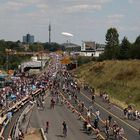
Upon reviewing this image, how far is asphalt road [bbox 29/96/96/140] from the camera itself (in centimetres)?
4222

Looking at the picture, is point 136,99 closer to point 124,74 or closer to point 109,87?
point 109,87

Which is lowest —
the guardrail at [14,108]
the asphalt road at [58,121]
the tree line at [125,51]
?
the asphalt road at [58,121]

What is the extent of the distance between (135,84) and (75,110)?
32275 mm

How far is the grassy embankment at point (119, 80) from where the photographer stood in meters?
77.6

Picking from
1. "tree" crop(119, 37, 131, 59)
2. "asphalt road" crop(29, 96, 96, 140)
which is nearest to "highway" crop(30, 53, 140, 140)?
"asphalt road" crop(29, 96, 96, 140)

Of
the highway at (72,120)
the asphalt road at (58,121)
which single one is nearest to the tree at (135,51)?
the highway at (72,120)

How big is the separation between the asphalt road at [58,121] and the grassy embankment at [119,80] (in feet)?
37.4

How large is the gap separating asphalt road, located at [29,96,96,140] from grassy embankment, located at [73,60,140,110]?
1141 cm

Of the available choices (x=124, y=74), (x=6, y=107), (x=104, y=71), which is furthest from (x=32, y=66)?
(x=6, y=107)

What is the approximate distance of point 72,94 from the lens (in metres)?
75.4

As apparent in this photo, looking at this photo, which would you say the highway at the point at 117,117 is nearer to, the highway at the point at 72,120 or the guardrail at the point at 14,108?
the highway at the point at 72,120

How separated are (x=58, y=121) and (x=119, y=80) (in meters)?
52.5

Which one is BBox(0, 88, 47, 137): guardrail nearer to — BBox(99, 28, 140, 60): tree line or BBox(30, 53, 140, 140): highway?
BBox(30, 53, 140, 140): highway

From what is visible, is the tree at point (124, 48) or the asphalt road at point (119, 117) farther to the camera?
the tree at point (124, 48)
